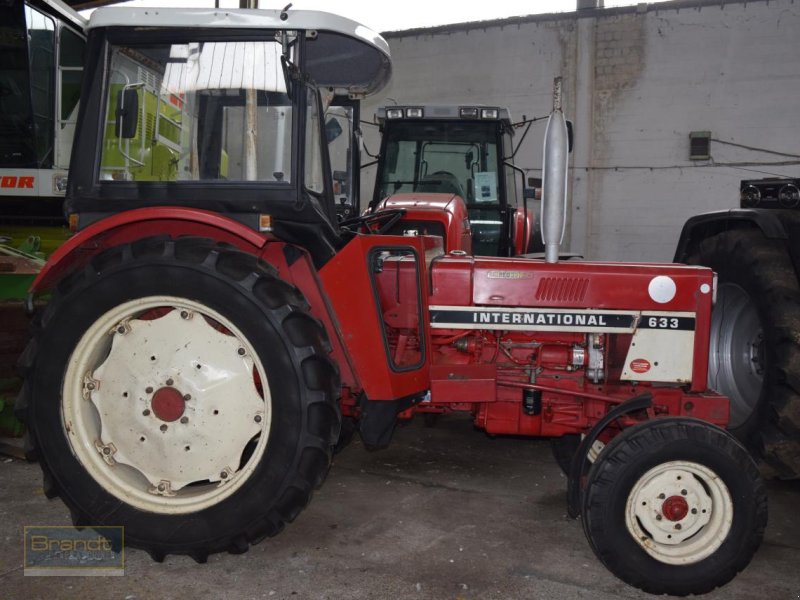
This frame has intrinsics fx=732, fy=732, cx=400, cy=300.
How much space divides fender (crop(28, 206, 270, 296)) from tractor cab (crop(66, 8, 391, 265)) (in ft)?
0.29

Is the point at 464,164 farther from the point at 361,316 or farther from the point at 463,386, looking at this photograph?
the point at 361,316

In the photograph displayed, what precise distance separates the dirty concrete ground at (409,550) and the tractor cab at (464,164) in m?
2.81

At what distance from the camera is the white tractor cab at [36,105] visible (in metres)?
7.27

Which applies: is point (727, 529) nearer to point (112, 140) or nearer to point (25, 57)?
point (112, 140)

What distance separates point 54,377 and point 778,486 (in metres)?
3.63

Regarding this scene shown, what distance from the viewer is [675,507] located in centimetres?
277

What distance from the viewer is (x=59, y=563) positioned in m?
2.90

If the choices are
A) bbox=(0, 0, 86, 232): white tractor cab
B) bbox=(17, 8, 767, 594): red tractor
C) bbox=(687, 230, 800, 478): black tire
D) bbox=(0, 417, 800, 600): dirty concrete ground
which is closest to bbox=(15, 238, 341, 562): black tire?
bbox=(17, 8, 767, 594): red tractor

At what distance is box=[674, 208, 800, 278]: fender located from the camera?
379 centimetres

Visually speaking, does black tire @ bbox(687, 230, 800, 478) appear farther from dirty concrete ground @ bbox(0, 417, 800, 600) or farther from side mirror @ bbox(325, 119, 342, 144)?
side mirror @ bbox(325, 119, 342, 144)

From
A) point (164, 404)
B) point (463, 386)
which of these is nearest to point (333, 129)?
point (463, 386)

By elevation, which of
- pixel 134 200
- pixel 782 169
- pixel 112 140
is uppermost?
pixel 782 169

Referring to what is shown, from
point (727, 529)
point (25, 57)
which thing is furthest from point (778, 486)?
point (25, 57)

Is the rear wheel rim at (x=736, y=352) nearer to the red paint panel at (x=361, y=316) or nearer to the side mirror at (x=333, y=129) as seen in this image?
the red paint panel at (x=361, y=316)
